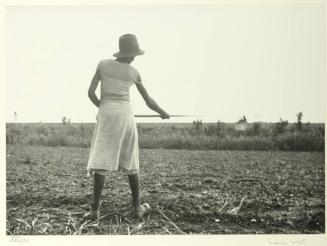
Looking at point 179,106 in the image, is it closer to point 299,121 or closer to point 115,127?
point 115,127

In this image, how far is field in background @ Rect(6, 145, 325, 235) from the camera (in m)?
4.55

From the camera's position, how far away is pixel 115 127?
4.40 meters

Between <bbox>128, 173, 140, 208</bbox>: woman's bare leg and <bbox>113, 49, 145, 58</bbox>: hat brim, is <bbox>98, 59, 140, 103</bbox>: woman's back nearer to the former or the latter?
<bbox>113, 49, 145, 58</bbox>: hat brim

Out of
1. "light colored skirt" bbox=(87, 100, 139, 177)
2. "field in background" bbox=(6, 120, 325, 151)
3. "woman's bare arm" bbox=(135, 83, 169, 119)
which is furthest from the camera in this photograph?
"field in background" bbox=(6, 120, 325, 151)

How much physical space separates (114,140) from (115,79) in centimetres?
53

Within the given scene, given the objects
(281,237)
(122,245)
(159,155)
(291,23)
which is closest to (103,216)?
(122,245)

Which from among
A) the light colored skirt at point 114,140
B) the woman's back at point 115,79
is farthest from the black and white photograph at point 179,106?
the light colored skirt at point 114,140

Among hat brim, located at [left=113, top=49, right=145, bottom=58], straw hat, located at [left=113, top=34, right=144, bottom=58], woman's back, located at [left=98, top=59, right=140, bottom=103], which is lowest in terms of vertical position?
woman's back, located at [left=98, top=59, right=140, bottom=103]

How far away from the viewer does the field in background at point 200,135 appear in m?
4.75

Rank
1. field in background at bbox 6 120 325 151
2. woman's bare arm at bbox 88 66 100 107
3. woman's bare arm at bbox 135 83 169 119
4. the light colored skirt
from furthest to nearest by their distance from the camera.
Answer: field in background at bbox 6 120 325 151
woman's bare arm at bbox 135 83 169 119
woman's bare arm at bbox 88 66 100 107
the light colored skirt

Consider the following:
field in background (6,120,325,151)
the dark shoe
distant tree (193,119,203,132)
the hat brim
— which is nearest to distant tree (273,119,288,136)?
field in background (6,120,325,151)
